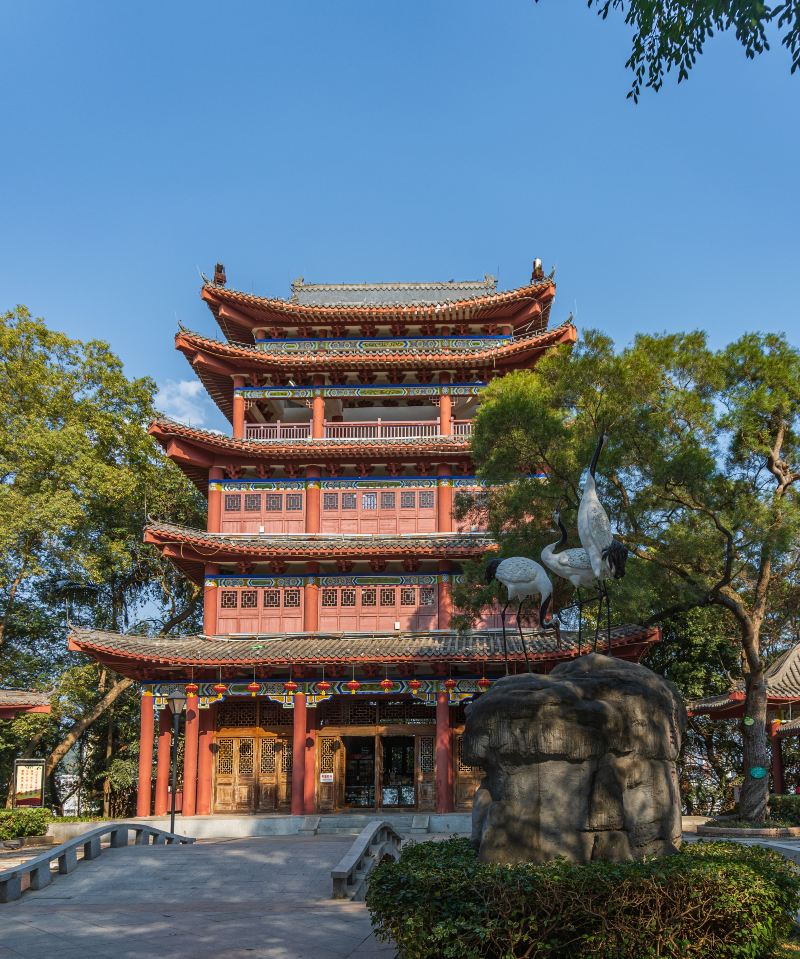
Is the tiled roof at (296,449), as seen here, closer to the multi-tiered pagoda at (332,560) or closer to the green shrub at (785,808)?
the multi-tiered pagoda at (332,560)

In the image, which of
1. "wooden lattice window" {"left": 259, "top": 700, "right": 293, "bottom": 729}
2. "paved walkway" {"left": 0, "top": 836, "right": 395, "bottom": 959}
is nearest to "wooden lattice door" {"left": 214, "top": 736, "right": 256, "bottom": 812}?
"wooden lattice window" {"left": 259, "top": 700, "right": 293, "bottom": 729}

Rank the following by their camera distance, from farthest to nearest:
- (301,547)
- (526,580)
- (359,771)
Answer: (301,547) < (359,771) < (526,580)

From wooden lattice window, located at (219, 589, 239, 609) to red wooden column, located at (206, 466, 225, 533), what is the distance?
184 centimetres

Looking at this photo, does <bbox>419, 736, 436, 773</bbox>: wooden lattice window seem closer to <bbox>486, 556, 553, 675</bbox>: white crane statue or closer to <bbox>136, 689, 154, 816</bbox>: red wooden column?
<bbox>136, 689, 154, 816</bbox>: red wooden column

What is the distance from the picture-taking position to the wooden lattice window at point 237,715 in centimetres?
2386

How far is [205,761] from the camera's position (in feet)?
76.4

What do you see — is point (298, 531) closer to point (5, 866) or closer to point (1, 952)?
point (5, 866)

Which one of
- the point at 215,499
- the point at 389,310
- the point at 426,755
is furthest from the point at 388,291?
the point at 426,755

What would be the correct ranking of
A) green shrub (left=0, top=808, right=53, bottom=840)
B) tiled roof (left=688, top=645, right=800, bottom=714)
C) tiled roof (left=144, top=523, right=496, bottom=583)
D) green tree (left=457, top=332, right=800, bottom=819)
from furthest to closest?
tiled roof (left=144, top=523, right=496, bottom=583) → tiled roof (left=688, top=645, right=800, bottom=714) → green shrub (left=0, top=808, right=53, bottom=840) → green tree (left=457, top=332, right=800, bottom=819)

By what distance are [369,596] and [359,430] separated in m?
5.02

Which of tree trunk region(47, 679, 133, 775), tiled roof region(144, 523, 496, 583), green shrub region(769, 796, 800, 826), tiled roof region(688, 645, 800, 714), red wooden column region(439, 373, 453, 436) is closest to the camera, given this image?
green shrub region(769, 796, 800, 826)

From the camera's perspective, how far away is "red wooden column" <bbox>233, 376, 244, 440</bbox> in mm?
26859

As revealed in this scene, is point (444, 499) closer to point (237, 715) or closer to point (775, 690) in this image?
point (237, 715)

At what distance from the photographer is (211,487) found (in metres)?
26.1
